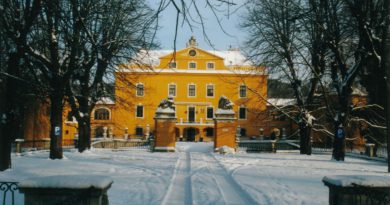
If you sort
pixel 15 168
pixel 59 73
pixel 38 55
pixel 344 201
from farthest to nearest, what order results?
pixel 59 73 → pixel 38 55 → pixel 15 168 → pixel 344 201

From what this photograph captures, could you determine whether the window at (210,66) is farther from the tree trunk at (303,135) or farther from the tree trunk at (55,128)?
the tree trunk at (55,128)

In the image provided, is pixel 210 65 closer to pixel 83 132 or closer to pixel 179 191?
pixel 83 132

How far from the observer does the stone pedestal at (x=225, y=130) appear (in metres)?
27.0

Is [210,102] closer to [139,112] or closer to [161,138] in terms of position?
[139,112]

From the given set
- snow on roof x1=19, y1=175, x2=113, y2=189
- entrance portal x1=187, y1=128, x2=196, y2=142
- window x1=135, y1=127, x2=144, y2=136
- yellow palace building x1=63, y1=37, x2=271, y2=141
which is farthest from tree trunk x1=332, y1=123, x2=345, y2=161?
window x1=135, y1=127, x2=144, y2=136

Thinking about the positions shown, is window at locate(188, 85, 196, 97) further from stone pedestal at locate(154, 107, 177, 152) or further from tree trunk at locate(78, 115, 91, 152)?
tree trunk at locate(78, 115, 91, 152)

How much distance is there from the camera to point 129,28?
2225 cm

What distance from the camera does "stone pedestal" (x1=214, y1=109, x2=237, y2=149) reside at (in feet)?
Result: 88.5

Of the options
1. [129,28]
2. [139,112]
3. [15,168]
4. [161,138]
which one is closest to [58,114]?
[15,168]

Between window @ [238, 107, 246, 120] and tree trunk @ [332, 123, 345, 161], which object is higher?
window @ [238, 107, 246, 120]

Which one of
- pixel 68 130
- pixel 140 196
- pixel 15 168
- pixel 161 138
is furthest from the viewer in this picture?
pixel 68 130

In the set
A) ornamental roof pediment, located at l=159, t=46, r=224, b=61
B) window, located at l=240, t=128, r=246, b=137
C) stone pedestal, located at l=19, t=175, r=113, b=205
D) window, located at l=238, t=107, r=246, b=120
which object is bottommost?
window, located at l=240, t=128, r=246, b=137

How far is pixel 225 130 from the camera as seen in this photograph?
2708 centimetres

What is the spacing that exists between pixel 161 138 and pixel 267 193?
18079 mm
